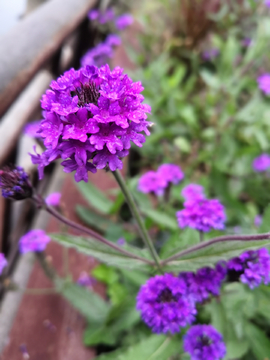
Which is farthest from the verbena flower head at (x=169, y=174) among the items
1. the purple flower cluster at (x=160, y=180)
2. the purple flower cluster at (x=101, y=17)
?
the purple flower cluster at (x=101, y=17)

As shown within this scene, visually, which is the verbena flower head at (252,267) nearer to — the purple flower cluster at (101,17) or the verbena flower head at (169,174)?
the verbena flower head at (169,174)

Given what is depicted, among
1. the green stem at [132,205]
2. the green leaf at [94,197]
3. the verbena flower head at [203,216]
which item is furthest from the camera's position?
the green leaf at [94,197]

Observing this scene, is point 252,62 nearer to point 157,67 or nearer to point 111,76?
point 157,67

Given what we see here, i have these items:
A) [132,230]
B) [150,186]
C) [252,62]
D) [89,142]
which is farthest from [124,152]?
[252,62]

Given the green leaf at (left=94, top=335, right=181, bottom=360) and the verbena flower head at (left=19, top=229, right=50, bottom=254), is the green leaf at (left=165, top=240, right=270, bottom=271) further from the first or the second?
the verbena flower head at (left=19, top=229, right=50, bottom=254)

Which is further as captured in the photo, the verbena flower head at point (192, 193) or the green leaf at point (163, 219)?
the green leaf at point (163, 219)

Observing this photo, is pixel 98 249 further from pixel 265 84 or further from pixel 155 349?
pixel 265 84

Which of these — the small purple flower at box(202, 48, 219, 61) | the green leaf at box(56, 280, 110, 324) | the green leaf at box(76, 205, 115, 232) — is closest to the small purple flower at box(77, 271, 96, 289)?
the green leaf at box(56, 280, 110, 324)

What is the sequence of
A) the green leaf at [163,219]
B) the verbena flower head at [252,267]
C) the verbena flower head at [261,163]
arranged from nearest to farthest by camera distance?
the verbena flower head at [252,267] < the green leaf at [163,219] < the verbena flower head at [261,163]
